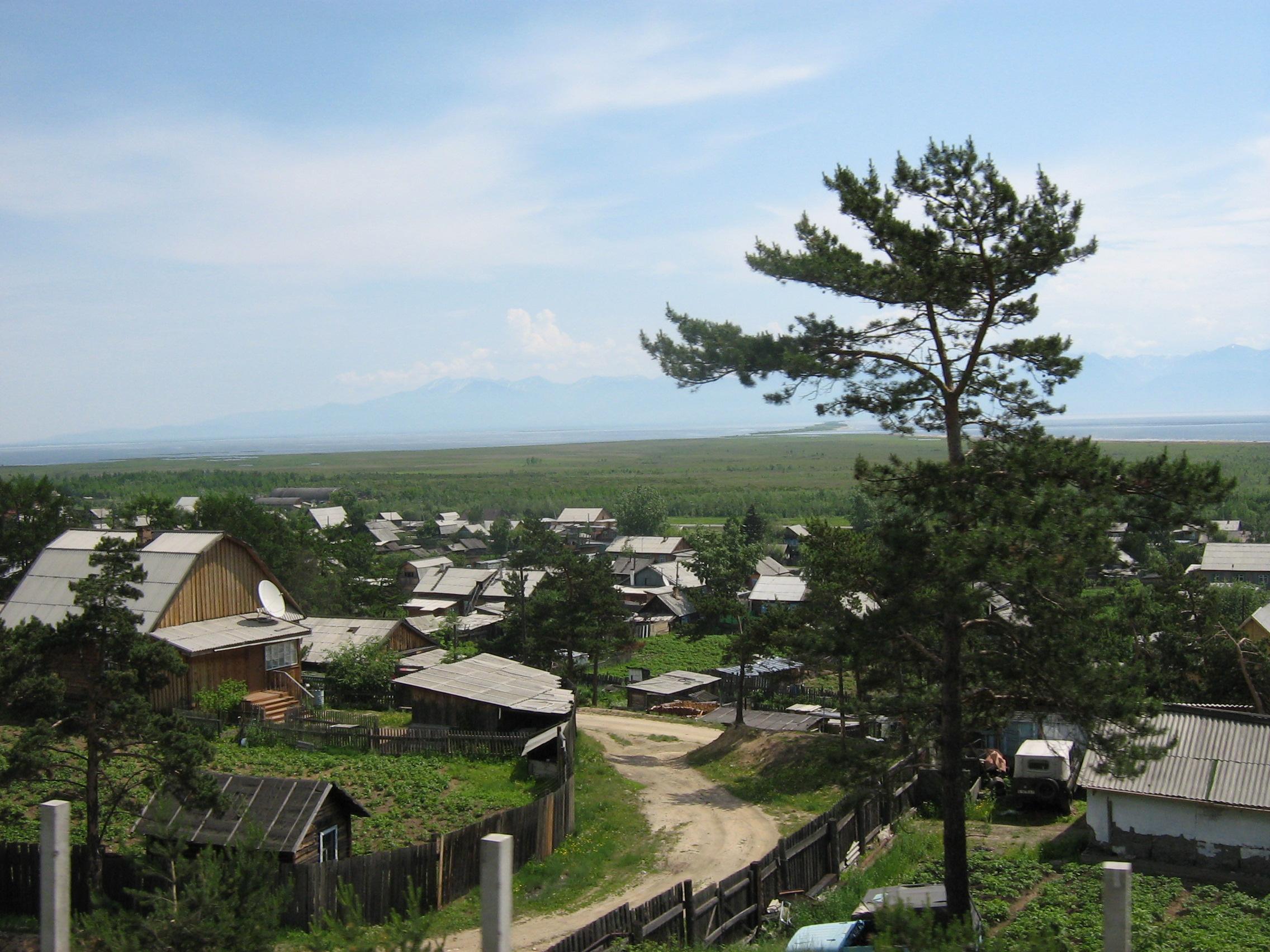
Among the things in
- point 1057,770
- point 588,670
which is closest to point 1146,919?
point 1057,770

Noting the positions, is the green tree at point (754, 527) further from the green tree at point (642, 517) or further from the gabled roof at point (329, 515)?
the gabled roof at point (329, 515)

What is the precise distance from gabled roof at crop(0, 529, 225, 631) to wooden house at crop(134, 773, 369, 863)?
51.2 feet

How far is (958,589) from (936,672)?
2615 mm

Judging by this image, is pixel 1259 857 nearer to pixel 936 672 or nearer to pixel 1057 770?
pixel 1057 770

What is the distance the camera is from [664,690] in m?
42.5

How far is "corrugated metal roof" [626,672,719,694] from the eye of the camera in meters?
42.7

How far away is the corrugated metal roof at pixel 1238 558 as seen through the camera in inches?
2815

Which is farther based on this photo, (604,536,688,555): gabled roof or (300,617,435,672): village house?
(604,536,688,555): gabled roof

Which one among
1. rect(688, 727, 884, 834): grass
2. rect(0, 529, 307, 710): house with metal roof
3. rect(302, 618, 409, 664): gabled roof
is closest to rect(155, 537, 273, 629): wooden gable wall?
rect(0, 529, 307, 710): house with metal roof

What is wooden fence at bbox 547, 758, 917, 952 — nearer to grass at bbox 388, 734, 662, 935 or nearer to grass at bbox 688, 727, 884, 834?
grass at bbox 388, 734, 662, 935

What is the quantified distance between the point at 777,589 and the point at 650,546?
88.6 ft

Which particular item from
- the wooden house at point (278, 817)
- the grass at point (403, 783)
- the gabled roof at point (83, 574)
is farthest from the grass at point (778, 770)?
the gabled roof at point (83, 574)

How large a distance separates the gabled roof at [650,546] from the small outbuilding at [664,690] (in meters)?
45.5

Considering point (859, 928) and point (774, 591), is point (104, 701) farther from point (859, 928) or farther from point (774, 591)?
point (774, 591)
